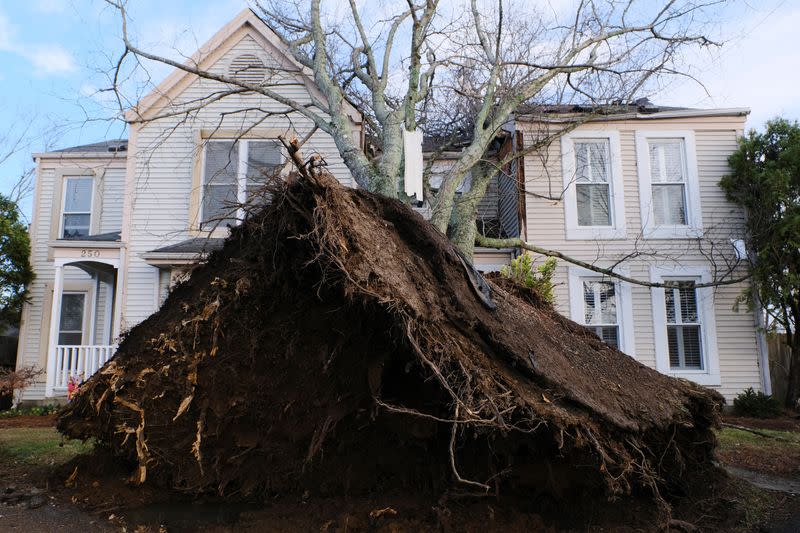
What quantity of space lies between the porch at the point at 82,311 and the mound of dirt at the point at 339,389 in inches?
303

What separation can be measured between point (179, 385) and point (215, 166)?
9763mm

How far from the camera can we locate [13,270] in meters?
13.5

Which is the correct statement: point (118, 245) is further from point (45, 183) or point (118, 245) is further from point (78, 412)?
point (78, 412)

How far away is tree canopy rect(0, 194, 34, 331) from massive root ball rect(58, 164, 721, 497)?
35.9ft

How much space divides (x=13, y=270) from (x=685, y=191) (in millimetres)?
15064

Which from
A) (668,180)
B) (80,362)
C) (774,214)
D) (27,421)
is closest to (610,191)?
(668,180)

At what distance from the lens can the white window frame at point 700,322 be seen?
12109mm

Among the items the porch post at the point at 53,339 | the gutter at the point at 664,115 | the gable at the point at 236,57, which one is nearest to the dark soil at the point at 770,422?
the gutter at the point at 664,115

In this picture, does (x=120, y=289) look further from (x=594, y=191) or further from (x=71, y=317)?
(x=594, y=191)

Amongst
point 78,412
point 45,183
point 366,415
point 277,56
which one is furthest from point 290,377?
point 45,183

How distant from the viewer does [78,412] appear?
Result: 4500 millimetres

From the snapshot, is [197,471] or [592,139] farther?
[592,139]

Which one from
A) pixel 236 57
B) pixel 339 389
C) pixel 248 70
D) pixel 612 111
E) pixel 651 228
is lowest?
pixel 339 389

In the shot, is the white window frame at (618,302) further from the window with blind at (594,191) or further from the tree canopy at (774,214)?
the tree canopy at (774,214)
